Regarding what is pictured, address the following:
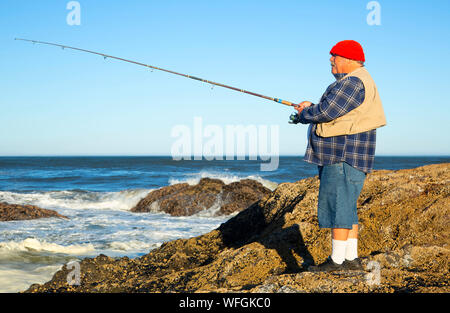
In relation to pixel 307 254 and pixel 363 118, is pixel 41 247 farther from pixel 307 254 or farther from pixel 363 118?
pixel 363 118

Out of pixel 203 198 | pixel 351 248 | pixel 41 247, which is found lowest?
pixel 41 247

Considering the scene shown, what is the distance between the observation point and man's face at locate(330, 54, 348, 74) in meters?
3.11

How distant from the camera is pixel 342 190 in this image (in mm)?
3025

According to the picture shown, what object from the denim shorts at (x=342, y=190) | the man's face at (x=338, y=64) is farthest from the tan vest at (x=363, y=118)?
the denim shorts at (x=342, y=190)

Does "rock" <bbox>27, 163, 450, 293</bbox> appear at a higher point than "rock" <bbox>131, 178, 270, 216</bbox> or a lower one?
higher

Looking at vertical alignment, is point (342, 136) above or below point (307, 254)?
above

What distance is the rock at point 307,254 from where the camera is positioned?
3.06 meters

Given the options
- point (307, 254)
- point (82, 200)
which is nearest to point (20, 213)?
point (82, 200)

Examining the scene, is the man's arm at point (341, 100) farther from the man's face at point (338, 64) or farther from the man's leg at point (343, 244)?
the man's leg at point (343, 244)

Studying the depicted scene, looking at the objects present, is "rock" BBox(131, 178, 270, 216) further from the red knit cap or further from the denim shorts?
the red knit cap

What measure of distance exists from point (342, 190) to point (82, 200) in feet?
55.3

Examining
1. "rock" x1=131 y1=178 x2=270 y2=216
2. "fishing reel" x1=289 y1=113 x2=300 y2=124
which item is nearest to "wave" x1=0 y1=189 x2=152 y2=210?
"rock" x1=131 y1=178 x2=270 y2=216

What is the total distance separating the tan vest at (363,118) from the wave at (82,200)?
14127 mm

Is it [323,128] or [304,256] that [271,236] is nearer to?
[304,256]
